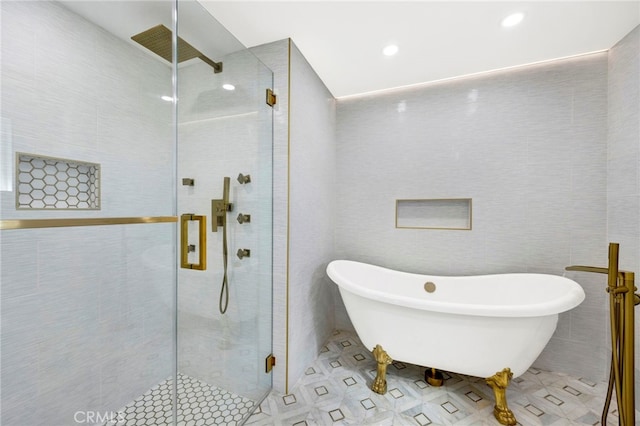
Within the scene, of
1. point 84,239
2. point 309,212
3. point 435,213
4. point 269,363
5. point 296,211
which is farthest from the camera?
point 435,213

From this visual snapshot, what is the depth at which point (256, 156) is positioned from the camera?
161 cm

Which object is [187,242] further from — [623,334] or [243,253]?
[623,334]

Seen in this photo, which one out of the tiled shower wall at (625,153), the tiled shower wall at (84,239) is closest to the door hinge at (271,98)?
the tiled shower wall at (84,239)

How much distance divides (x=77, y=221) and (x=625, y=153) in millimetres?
2909

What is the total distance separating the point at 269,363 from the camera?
5.47ft

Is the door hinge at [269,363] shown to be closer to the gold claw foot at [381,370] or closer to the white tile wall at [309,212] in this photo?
the white tile wall at [309,212]

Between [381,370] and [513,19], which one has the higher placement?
[513,19]

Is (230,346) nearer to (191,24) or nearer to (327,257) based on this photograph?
(327,257)

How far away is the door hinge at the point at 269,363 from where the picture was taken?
1.65 metres

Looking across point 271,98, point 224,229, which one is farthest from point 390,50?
point 224,229

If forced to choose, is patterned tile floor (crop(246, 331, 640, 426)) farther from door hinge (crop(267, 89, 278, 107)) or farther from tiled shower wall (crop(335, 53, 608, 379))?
door hinge (crop(267, 89, 278, 107))

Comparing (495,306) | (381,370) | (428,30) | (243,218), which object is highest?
(428,30)

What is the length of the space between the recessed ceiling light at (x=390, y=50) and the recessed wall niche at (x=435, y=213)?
46.9 inches

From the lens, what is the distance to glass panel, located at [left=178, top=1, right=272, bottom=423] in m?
1.22
